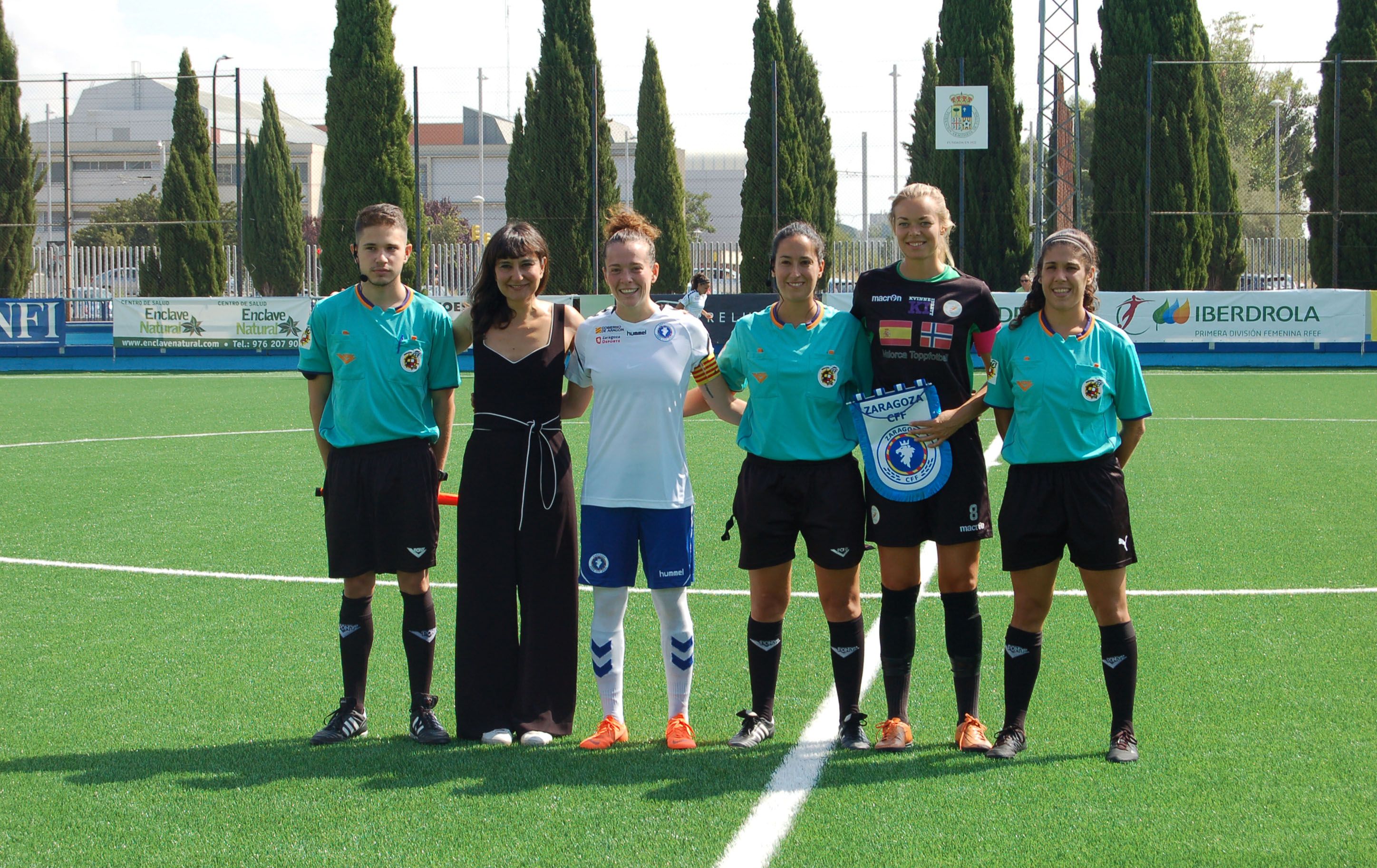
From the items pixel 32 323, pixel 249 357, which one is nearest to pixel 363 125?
pixel 249 357

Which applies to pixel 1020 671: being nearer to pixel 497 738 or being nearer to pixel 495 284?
pixel 497 738

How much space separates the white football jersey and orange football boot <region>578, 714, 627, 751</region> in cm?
A: 72

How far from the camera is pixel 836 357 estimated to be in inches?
162

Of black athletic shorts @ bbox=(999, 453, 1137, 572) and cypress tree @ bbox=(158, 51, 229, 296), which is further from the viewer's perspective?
cypress tree @ bbox=(158, 51, 229, 296)

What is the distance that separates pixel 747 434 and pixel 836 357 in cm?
39

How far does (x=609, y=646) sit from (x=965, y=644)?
117 centimetres

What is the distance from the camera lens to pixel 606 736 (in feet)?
13.6

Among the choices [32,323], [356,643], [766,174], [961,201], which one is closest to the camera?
[356,643]

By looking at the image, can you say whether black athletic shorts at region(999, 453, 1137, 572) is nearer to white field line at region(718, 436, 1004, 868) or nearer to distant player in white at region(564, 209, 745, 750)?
white field line at region(718, 436, 1004, 868)

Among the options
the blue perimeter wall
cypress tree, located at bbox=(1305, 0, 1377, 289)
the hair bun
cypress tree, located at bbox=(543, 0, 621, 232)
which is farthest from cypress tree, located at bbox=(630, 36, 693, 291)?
the hair bun

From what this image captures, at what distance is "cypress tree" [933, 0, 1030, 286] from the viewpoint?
27797mm

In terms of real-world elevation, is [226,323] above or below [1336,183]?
below

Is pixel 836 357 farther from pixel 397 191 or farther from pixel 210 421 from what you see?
pixel 397 191

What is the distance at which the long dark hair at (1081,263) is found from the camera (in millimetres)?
4012
